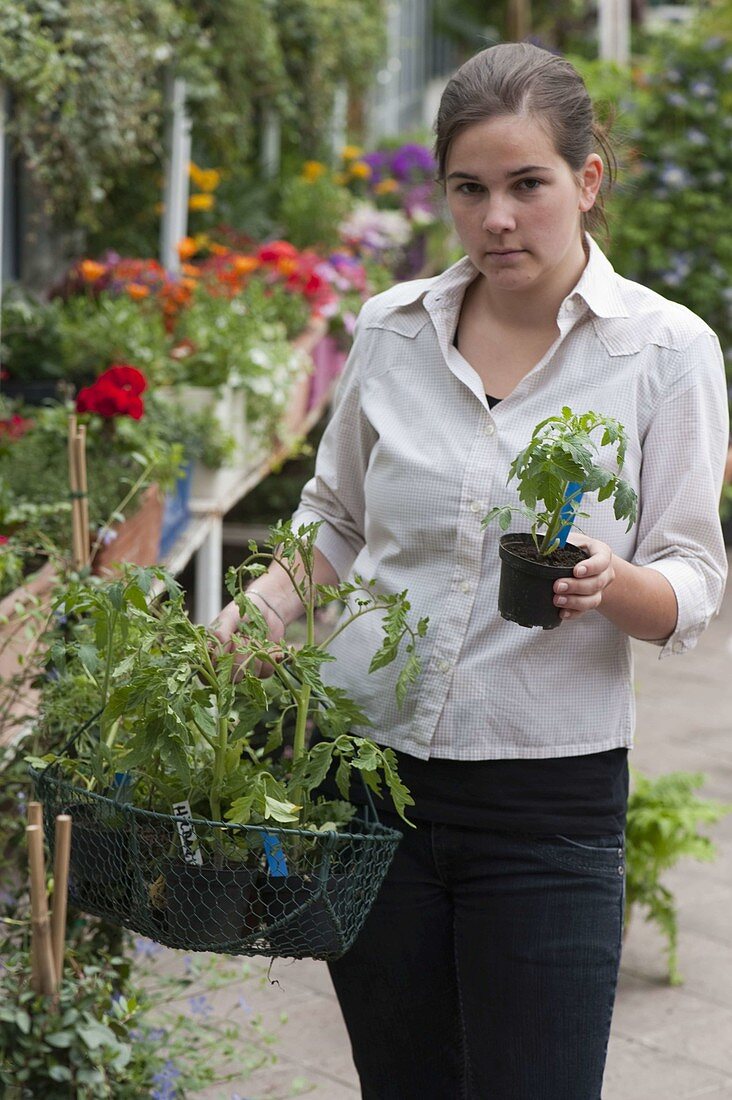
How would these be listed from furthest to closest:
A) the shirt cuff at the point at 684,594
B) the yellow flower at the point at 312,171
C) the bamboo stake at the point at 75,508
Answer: the yellow flower at the point at 312,171, the bamboo stake at the point at 75,508, the shirt cuff at the point at 684,594

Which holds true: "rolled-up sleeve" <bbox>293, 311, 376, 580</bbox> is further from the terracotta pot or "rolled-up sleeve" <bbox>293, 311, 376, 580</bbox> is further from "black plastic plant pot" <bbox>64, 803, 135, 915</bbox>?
the terracotta pot

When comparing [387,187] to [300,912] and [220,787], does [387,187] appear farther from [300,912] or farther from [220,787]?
[300,912]

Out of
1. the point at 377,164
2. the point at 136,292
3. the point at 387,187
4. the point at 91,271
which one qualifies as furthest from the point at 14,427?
the point at 377,164

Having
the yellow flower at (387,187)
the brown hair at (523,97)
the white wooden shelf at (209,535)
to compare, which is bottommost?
the white wooden shelf at (209,535)

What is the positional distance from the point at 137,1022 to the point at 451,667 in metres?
0.94

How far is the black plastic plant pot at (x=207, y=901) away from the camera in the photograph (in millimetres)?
1655

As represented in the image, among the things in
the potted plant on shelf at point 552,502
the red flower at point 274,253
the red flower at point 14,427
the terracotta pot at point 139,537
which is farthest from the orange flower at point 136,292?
the potted plant on shelf at point 552,502

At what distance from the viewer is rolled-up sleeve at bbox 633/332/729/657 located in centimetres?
179

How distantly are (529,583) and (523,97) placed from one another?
594 mm

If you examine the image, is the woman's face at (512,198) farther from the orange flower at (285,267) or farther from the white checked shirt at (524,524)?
the orange flower at (285,267)

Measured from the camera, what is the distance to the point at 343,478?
2.08 meters

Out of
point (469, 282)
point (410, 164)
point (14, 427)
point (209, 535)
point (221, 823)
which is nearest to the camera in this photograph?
point (221, 823)

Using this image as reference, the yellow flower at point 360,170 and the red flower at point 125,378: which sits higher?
the yellow flower at point 360,170

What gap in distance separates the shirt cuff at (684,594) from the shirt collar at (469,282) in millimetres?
323
